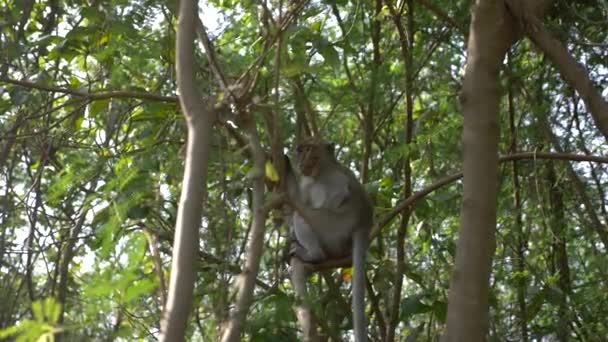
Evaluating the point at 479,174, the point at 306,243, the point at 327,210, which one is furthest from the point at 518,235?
the point at 479,174

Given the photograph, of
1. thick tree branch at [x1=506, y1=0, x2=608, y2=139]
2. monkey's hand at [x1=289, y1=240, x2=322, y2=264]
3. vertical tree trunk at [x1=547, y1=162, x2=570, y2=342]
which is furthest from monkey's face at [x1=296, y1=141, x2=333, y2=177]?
vertical tree trunk at [x1=547, y1=162, x2=570, y2=342]

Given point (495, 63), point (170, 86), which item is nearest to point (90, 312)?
point (495, 63)

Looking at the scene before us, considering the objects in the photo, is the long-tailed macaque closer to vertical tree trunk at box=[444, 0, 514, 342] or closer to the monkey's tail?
the monkey's tail

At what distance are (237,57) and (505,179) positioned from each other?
305 cm

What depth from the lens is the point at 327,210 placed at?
5.06m

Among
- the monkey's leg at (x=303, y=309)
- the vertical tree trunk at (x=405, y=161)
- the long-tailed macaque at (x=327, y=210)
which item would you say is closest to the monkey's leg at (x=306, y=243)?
the long-tailed macaque at (x=327, y=210)

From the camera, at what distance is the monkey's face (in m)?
4.43

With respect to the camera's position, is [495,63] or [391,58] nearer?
[495,63]

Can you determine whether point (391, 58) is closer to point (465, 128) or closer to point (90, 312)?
point (465, 128)

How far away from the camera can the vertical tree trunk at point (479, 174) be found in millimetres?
Result: 2900

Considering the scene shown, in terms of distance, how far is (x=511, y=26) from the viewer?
346 cm

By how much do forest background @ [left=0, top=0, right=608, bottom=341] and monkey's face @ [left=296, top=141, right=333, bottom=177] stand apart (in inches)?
4.2

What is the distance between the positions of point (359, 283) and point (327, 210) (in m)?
1.00

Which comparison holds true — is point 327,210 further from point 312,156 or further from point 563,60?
point 563,60
